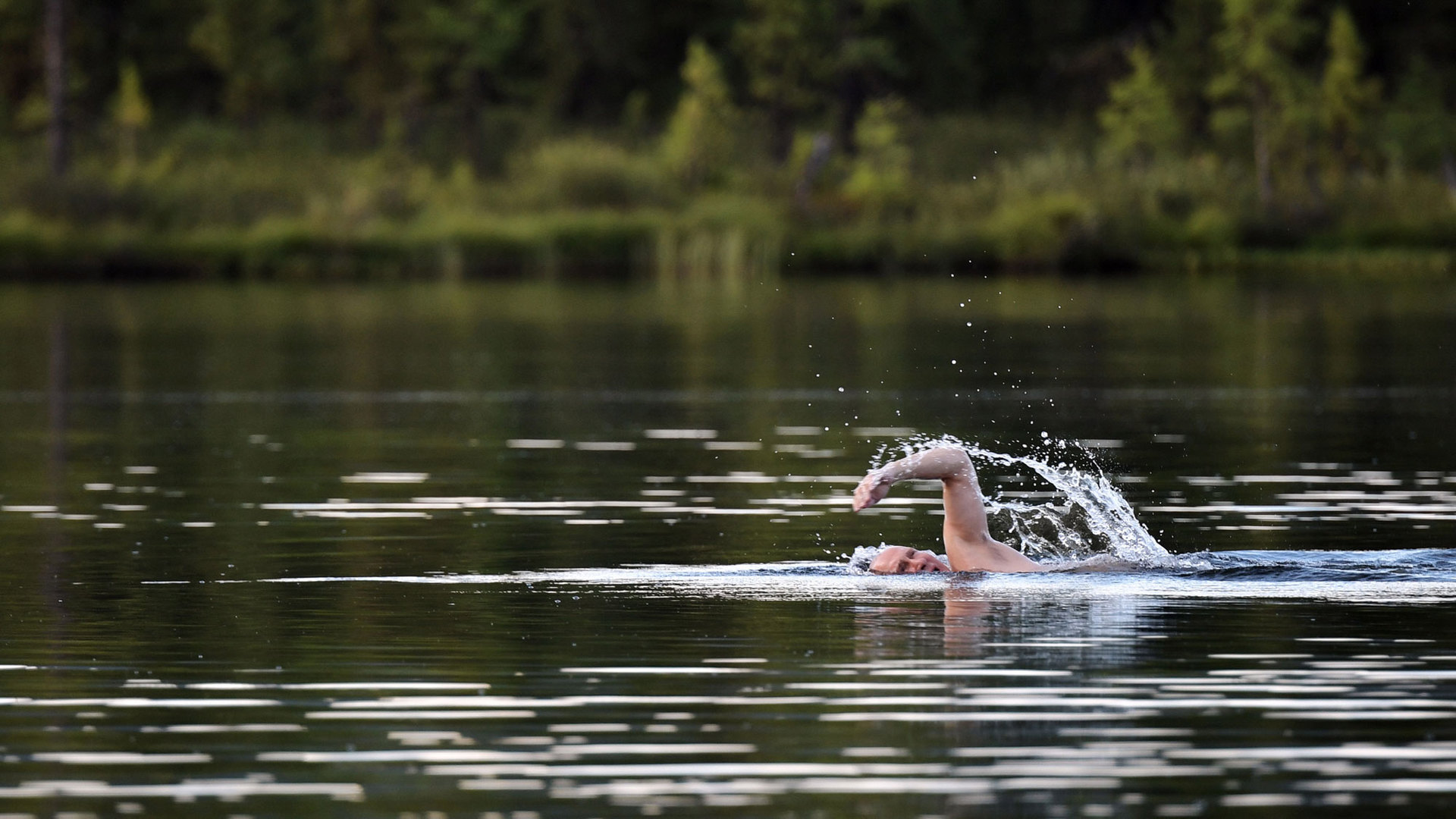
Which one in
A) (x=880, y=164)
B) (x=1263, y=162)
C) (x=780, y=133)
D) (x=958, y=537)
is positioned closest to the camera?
(x=958, y=537)

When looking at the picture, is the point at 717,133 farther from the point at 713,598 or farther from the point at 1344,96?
the point at 713,598

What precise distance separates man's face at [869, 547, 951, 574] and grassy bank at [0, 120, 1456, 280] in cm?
4279

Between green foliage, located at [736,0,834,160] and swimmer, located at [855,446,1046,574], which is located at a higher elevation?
green foliage, located at [736,0,834,160]

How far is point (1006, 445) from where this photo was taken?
1995 centimetres

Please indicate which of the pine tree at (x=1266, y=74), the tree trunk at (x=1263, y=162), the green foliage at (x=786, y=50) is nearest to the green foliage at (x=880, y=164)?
the green foliage at (x=786, y=50)

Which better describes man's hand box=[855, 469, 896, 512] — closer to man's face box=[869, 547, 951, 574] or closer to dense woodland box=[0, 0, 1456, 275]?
man's face box=[869, 547, 951, 574]

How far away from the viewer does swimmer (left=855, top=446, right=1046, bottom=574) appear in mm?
12031

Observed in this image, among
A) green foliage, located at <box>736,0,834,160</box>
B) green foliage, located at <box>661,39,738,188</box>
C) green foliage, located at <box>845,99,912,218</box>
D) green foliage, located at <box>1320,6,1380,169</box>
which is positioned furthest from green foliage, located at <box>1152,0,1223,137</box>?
green foliage, located at <box>661,39,738,188</box>

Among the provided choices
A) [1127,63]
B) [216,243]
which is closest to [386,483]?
[216,243]

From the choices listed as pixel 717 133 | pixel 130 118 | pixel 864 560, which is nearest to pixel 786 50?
pixel 717 133

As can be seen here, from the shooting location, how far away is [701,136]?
6319 centimetres

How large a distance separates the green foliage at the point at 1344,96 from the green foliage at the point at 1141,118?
12.4 ft

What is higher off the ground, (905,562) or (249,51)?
(249,51)

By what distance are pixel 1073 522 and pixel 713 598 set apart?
4371mm
